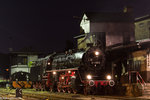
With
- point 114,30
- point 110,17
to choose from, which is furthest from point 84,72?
point 110,17

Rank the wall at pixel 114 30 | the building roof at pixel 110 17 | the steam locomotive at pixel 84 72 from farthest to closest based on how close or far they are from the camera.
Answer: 1. the building roof at pixel 110 17
2. the wall at pixel 114 30
3. the steam locomotive at pixel 84 72

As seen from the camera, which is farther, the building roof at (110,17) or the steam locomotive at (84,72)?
the building roof at (110,17)

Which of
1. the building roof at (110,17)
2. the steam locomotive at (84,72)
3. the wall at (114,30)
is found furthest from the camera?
the building roof at (110,17)

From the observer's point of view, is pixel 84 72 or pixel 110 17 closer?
pixel 84 72

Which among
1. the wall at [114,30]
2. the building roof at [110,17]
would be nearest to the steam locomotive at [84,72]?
the wall at [114,30]

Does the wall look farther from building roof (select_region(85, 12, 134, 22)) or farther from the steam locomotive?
the steam locomotive

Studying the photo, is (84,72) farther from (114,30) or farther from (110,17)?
(110,17)

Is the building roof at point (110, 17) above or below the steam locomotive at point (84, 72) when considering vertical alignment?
above

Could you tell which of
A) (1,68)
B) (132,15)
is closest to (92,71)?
(132,15)

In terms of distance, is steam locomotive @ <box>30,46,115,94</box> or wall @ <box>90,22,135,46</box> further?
wall @ <box>90,22,135,46</box>

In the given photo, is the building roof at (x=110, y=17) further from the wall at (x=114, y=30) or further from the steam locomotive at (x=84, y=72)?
the steam locomotive at (x=84, y=72)

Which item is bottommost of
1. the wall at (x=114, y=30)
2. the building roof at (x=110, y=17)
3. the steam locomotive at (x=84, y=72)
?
the steam locomotive at (x=84, y=72)

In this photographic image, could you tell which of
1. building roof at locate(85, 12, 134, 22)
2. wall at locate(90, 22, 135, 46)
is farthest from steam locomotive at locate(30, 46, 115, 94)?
building roof at locate(85, 12, 134, 22)

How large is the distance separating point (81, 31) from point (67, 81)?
938 inches
